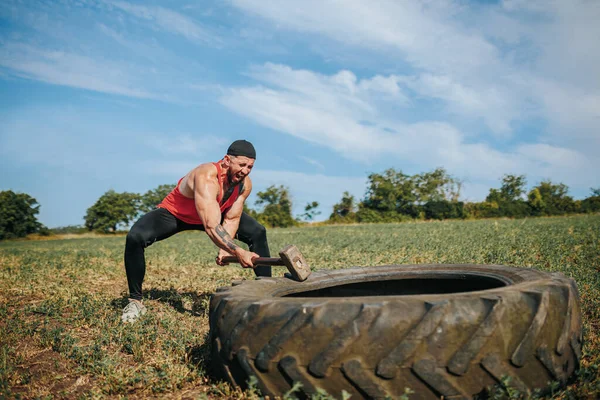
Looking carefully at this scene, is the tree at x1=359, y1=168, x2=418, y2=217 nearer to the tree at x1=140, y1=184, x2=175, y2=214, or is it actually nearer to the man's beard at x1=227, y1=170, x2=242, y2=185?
the tree at x1=140, y1=184, x2=175, y2=214

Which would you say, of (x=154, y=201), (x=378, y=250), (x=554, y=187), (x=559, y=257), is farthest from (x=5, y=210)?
(x=554, y=187)

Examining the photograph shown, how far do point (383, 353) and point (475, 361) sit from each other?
436mm

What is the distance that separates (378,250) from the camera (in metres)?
10.5

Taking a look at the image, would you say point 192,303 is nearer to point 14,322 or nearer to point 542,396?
point 14,322

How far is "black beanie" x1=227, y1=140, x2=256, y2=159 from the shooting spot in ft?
13.9

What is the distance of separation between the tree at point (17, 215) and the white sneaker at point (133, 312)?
67.2m

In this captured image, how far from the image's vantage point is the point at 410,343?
6.84ft

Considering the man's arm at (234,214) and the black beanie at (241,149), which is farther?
the man's arm at (234,214)

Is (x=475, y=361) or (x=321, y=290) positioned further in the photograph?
(x=321, y=290)

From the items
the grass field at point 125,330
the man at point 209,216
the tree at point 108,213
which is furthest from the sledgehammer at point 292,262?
Result: the tree at point 108,213

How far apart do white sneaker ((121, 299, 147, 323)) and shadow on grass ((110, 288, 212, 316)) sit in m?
0.44

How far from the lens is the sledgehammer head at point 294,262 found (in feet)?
11.3

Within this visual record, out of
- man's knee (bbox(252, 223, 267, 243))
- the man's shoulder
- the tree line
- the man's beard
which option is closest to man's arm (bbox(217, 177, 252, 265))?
man's knee (bbox(252, 223, 267, 243))

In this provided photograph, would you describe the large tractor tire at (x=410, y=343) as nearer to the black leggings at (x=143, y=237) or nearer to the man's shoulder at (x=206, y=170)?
the man's shoulder at (x=206, y=170)
